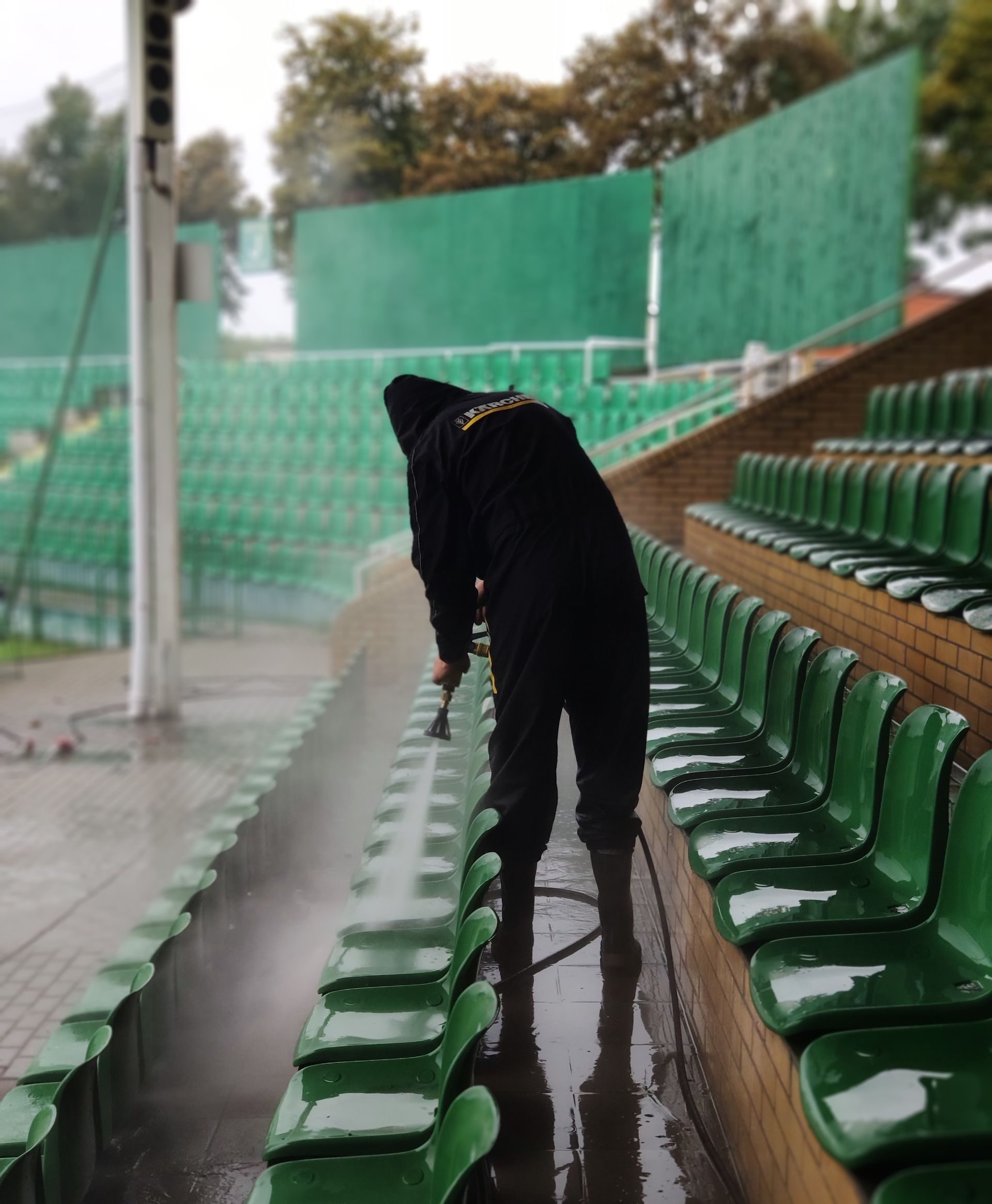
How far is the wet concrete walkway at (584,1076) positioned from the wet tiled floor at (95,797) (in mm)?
1682

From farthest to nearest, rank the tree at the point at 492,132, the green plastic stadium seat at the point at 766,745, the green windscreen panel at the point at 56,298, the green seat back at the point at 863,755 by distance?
1. the green windscreen panel at the point at 56,298
2. the tree at the point at 492,132
3. the green plastic stadium seat at the point at 766,745
4. the green seat back at the point at 863,755

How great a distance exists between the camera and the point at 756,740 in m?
2.81

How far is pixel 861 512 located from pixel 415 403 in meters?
2.67

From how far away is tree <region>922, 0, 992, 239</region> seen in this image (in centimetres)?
1353

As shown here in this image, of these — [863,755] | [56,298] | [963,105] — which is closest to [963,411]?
[863,755]

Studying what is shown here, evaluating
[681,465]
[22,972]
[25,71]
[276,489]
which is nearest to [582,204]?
[681,465]

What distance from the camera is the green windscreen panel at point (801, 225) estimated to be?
328 inches

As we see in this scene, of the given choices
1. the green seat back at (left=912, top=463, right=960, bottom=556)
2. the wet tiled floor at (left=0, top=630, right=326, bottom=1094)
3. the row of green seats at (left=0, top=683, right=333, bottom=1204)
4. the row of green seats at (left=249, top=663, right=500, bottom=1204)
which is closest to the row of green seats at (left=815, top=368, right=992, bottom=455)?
the green seat back at (left=912, top=463, right=960, bottom=556)

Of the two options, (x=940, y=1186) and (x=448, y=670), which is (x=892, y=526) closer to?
(x=448, y=670)

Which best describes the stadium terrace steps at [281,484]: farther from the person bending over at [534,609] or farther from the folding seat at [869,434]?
the person bending over at [534,609]

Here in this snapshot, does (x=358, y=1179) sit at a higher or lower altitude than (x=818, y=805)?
lower

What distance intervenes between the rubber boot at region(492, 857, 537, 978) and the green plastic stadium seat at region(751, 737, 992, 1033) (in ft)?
2.56

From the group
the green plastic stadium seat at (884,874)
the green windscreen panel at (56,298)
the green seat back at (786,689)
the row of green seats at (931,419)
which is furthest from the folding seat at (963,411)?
the green windscreen panel at (56,298)

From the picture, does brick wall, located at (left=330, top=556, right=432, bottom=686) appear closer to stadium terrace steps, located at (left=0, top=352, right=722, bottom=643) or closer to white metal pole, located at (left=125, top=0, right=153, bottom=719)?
white metal pole, located at (left=125, top=0, right=153, bottom=719)
